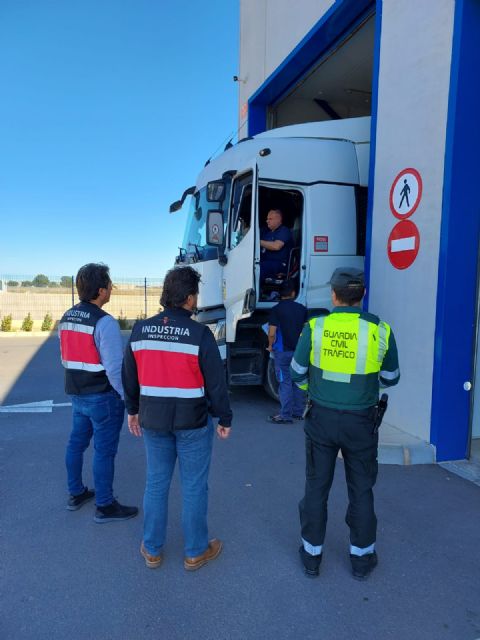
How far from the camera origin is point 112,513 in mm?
3152

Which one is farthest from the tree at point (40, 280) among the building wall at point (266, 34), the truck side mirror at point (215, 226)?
the truck side mirror at point (215, 226)

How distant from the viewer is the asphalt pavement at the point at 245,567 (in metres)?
2.19

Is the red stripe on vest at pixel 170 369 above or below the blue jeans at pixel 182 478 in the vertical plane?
above

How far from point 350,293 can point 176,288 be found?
3.27ft

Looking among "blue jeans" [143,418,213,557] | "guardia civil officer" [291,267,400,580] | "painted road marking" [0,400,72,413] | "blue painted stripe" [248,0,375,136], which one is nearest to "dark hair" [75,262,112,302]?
"blue jeans" [143,418,213,557]

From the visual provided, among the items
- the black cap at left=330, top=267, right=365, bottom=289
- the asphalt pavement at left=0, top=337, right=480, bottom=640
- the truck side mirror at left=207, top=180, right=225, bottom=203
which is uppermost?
the truck side mirror at left=207, top=180, right=225, bottom=203

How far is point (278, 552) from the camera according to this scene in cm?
279

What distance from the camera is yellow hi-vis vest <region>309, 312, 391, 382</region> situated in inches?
95.5

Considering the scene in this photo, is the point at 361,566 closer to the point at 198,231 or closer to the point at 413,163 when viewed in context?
the point at 413,163

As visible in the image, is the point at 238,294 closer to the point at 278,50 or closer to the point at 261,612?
the point at 261,612

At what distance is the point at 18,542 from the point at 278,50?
29.0 ft

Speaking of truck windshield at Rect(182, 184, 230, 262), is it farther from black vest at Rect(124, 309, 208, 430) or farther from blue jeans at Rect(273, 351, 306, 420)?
black vest at Rect(124, 309, 208, 430)

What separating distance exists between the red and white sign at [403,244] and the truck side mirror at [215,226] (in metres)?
2.16

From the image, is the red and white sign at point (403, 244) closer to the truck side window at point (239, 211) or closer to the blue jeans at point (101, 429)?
the truck side window at point (239, 211)
